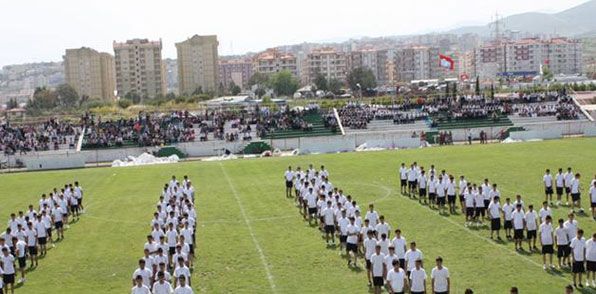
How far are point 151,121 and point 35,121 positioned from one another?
45.2 ft

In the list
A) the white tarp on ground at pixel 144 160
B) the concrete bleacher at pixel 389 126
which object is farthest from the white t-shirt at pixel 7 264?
the concrete bleacher at pixel 389 126

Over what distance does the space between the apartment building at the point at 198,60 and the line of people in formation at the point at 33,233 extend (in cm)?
16118

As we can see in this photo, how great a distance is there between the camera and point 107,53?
651ft

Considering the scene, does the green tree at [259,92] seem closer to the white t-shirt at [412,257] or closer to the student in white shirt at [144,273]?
the student in white shirt at [144,273]

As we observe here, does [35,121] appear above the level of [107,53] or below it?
below

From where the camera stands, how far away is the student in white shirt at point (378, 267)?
628 inches

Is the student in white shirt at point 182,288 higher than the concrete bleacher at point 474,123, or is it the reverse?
the concrete bleacher at point 474,123

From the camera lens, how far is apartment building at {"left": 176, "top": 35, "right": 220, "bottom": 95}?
7484 inches

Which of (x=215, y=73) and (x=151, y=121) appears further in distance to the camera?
(x=215, y=73)

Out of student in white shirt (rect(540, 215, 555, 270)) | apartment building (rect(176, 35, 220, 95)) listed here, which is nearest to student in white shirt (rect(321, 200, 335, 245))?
student in white shirt (rect(540, 215, 555, 270))

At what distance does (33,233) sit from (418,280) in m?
12.0

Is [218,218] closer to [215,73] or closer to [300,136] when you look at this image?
[300,136]

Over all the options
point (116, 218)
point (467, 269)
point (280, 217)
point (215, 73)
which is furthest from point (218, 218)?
point (215, 73)

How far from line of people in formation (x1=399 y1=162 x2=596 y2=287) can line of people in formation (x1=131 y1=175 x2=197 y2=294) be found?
820cm
